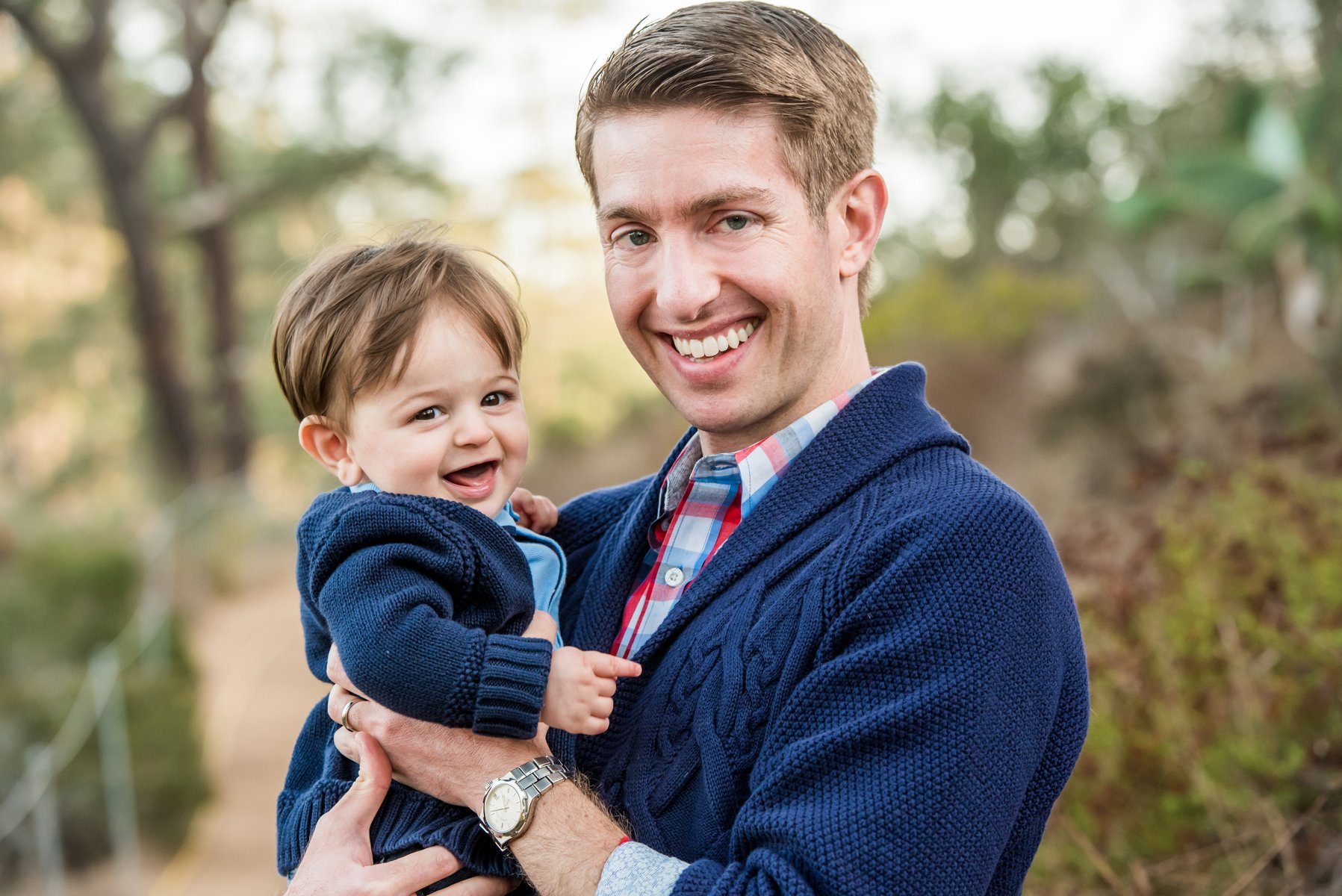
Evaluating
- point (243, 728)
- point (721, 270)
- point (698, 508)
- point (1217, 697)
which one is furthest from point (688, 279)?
point (243, 728)

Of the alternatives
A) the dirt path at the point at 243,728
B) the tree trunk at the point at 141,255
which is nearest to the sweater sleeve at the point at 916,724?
the dirt path at the point at 243,728

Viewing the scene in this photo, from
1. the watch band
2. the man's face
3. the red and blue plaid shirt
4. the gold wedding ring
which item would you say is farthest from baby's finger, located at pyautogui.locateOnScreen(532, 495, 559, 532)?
the watch band

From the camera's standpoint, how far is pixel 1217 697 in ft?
12.9

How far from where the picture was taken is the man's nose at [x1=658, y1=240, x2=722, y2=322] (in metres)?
1.90

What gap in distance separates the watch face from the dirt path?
733 centimetres

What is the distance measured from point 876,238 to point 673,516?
56 cm

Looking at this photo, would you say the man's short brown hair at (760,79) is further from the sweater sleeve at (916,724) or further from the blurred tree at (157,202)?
the blurred tree at (157,202)

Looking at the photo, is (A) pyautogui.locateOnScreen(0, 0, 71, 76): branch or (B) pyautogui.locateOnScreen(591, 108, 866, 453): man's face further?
(A) pyautogui.locateOnScreen(0, 0, 71, 76): branch

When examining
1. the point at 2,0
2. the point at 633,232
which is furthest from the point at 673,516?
the point at 2,0

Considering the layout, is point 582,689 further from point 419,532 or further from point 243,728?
point 243,728

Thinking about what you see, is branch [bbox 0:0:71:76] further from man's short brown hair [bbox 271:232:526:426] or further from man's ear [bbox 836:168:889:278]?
man's ear [bbox 836:168:889:278]

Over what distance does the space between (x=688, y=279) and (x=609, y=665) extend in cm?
57

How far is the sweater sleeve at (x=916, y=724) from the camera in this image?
1464mm

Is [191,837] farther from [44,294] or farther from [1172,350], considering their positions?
[44,294]
